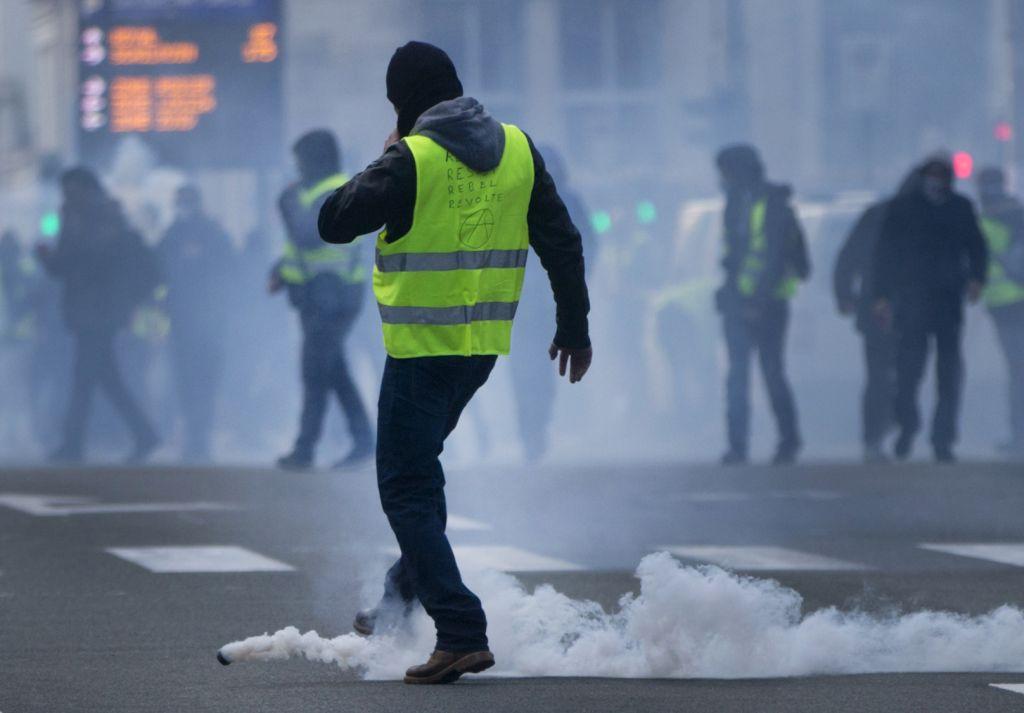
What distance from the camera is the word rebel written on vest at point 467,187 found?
595 cm

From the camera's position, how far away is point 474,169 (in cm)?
596

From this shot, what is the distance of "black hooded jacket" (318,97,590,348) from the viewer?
5.87 metres

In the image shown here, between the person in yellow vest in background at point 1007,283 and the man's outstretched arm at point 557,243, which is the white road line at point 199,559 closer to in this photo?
the man's outstretched arm at point 557,243

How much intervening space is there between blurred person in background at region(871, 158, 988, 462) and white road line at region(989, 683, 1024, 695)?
27.4ft

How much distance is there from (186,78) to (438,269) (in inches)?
540

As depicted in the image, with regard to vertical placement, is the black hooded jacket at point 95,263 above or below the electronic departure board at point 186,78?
below

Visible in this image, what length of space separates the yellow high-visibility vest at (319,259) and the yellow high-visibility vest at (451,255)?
723 cm

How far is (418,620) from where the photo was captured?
620 centimetres

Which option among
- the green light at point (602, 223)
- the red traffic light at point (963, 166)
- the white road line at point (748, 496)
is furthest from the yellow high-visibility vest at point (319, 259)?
the red traffic light at point (963, 166)

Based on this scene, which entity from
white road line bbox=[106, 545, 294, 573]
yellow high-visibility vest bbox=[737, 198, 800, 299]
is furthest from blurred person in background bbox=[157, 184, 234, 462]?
white road line bbox=[106, 545, 294, 573]

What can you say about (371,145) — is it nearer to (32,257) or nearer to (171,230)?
(32,257)

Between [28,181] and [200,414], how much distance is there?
1201 inches

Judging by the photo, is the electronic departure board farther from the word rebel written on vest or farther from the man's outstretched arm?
the word rebel written on vest

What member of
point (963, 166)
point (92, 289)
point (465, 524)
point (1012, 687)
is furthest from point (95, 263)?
point (1012, 687)
